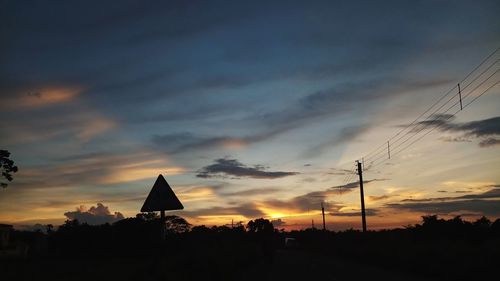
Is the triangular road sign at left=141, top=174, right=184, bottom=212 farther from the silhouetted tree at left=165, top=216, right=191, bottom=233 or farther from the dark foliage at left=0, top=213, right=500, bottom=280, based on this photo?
the silhouetted tree at left=165, top=216, right=191, bottom=233

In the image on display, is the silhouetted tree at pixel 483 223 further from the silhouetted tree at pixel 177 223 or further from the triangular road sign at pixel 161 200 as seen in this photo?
the triangular road sign at pixel 161 200

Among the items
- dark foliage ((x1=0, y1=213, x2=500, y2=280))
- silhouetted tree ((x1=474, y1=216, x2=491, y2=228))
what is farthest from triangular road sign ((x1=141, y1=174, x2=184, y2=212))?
silhouetted tree ((x1=474, y1=216, x2=491, y2=228))

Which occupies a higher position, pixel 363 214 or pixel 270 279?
pixel 363 214

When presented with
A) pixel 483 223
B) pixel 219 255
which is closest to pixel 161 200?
pixel 219 255

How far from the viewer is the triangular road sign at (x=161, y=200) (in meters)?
Result: 14.1

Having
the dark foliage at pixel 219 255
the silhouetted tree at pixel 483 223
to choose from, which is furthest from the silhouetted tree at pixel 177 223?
the silhouetted tree at pixel 483 223

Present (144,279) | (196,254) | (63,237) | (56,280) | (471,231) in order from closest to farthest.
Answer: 1. (144,279)
2. (56,280)
3. (196,254)
4. (63,237)
5. (471,231)

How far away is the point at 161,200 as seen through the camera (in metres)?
14.2

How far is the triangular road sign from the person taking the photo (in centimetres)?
1407

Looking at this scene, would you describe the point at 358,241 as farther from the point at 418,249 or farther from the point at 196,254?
the point at 196,254

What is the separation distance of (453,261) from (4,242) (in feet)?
135

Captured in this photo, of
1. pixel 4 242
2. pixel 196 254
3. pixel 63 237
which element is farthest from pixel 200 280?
pixel 4 242

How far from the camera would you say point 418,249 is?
113ft

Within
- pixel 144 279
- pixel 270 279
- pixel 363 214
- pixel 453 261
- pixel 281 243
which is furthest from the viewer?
pixel 281 243
